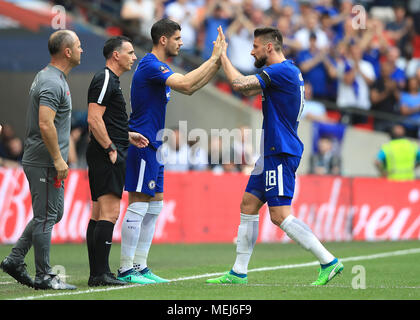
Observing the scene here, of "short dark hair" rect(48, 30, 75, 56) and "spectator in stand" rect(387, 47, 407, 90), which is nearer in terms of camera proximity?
"short dark hair" rect(48, 30, 75, 56)

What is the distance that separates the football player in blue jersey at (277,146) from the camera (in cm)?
772

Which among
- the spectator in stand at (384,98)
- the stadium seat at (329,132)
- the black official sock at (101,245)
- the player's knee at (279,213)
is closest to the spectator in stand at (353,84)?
the spectator in stand at (384,98)

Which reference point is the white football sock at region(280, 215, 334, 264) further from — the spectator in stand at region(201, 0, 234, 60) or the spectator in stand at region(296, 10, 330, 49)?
the spectator in stand at region(296, 10, 330, 49)

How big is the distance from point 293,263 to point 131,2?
9339 millimetres

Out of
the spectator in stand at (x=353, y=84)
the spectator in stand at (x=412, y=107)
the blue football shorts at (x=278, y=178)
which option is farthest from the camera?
the spectator in stand at (x=412, y=107)

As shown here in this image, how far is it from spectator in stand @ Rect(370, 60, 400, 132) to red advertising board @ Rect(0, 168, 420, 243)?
14.0 ft

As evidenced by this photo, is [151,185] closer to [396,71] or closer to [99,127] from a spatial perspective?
[99,127]

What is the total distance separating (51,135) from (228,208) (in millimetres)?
8309

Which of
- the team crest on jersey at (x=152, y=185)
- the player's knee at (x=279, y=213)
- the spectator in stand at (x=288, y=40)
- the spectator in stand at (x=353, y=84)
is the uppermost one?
the spectator in stand at (x=288, y=40)

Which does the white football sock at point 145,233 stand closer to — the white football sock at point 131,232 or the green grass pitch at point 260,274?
the white football sock at point 131,232

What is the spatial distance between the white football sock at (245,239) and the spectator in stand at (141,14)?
10.6 m

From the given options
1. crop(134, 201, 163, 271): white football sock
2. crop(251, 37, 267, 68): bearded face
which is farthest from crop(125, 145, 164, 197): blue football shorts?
crop(251, 37, 267, 68): bearded face

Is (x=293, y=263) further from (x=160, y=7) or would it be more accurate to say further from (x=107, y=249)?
(x=160, y=7)

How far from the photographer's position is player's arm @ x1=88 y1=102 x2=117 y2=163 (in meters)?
7.79
